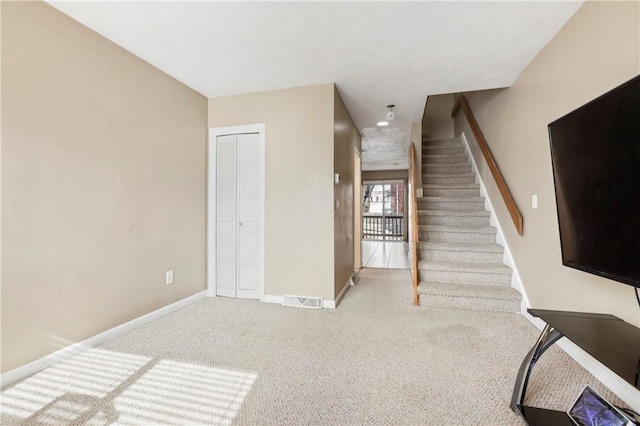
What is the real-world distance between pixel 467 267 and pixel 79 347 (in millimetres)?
3687

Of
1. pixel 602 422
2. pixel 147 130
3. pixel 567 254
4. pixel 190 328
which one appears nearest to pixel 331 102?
pixel 147 130

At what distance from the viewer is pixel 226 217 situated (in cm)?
333

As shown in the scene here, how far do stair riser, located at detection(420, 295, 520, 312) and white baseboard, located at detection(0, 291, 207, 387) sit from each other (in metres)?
2.73

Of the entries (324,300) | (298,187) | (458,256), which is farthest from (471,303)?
(298,187)

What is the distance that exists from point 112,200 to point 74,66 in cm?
101

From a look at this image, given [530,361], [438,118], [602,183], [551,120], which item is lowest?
[530,361]

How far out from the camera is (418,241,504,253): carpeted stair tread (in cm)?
328

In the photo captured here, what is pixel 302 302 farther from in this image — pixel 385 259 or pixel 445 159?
pixel 445 159

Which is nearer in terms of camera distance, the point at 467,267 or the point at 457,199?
the point at 467,267

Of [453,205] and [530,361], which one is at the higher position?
[453,205]

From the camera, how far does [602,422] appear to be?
117 centimetres

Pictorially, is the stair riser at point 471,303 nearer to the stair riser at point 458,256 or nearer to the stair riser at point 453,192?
the stair riser at point 458,256

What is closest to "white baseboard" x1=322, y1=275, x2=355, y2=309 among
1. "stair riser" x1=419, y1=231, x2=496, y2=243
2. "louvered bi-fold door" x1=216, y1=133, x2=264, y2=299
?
"louvered bi-fold door" x1=216, y1=133, x2=264, y2=299

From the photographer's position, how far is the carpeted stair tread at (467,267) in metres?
3.04
